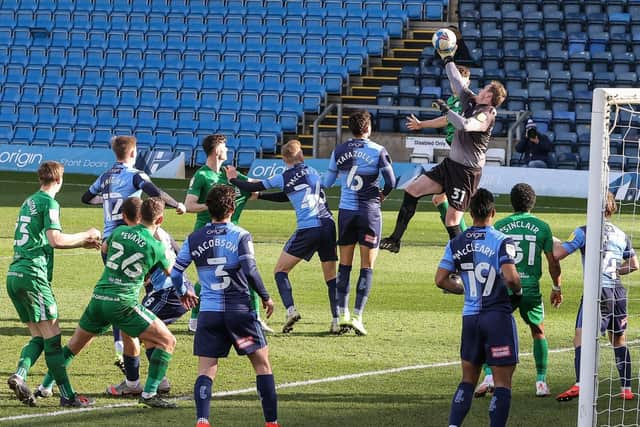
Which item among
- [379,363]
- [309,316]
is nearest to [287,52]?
[309,316]

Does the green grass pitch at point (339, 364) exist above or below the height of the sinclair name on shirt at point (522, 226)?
below

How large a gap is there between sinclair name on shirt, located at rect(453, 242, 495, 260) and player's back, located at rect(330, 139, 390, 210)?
4.11 meters

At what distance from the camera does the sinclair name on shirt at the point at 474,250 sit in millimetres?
7914

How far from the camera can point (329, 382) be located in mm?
9828

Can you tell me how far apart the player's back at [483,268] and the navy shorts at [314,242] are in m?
4.04

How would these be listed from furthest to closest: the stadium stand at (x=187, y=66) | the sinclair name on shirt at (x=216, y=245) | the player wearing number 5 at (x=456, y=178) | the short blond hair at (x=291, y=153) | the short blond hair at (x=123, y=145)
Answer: the stadium stand at (x=187, y=66) < the player wearing number 5 at (x=456, y=178) < the short blond hair at (x=291, y=153) < the short blond hair at (x=123, y=145) < the sinclair name on shirt at (x=216, y=245)

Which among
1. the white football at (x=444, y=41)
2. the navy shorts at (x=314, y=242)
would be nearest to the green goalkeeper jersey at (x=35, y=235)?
the navy shorts at (x=314, y=242)

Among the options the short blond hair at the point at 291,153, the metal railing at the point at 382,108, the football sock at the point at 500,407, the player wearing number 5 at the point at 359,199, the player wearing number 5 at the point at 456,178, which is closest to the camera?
the football sock at the point at 500,407

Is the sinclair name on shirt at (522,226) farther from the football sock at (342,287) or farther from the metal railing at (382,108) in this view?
the metal railing at (382,108)

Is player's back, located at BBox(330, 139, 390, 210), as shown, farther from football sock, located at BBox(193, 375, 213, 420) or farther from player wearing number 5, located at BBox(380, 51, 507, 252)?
football sock, located at BBox(193, 375, 213, 420)

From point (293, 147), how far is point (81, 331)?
3406mm

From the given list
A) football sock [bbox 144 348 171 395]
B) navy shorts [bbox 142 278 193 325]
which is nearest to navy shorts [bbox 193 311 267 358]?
football sock [bbox 144 348 171 395]

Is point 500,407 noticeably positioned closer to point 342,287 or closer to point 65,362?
point 65,362

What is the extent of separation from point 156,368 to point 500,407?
2.47 meters
